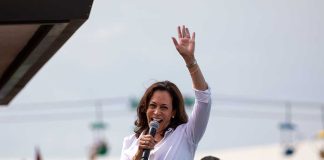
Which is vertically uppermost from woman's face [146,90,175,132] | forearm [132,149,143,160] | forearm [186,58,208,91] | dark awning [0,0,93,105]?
dark awning [0,0,93,105]

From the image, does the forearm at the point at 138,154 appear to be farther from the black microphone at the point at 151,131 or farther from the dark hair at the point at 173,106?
the dark hair at the point at 173,106

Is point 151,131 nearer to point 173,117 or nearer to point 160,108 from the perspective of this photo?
point 160,108

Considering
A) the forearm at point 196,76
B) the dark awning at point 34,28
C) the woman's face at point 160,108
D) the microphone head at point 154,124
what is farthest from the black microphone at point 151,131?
the dark awning at point 34,28

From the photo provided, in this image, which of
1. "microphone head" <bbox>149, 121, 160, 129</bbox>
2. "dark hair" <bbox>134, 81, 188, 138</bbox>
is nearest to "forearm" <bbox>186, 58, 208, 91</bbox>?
"dark hair" <bbox>134, 81, 188, 138</bbox>

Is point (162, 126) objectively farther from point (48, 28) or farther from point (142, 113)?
point (48, 28)

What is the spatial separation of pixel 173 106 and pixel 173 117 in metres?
0.13

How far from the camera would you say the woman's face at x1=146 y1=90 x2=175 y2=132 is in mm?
10807

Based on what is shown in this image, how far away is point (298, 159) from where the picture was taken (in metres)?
56.4

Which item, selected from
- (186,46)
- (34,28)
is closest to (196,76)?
(186,46)

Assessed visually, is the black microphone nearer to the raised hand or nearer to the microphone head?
the microphone head

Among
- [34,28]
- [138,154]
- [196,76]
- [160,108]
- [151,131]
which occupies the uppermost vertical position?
[34,28]

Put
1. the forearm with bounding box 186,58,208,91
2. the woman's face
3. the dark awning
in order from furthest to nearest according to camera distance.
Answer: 1. the dark awning
2. the forearm with bounding box 186,58,208,91
3. the woman's face

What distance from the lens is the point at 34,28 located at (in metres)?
13.5

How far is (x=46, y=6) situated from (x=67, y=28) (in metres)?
0.51
